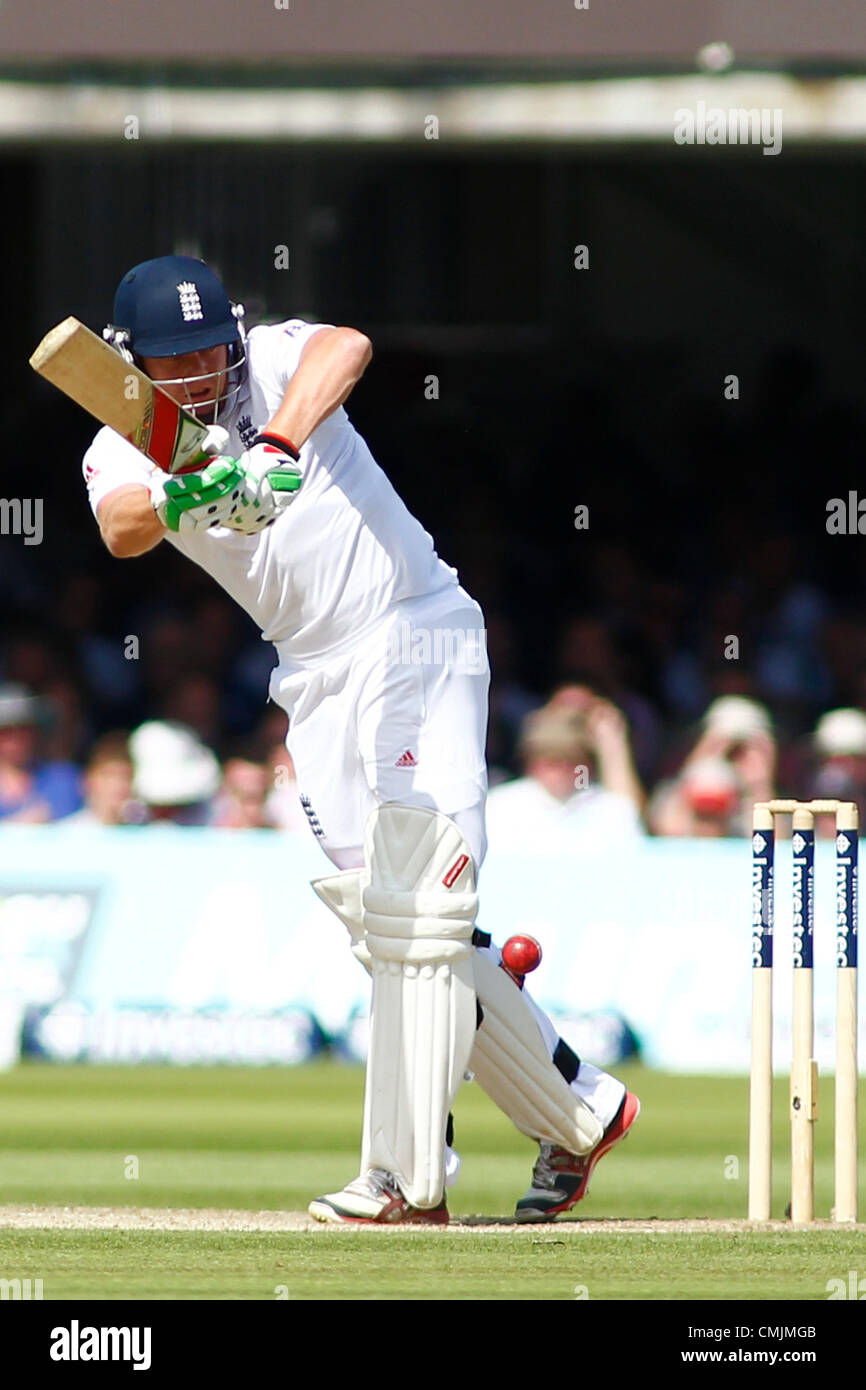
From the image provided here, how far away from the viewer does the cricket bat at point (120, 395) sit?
445 cm

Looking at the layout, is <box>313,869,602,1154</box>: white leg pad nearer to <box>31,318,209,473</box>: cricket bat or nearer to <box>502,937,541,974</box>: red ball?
<box>502,937,541,974</box>: red ball

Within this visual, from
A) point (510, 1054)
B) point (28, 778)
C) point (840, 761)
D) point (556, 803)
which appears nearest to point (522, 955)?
point (510, 1054)

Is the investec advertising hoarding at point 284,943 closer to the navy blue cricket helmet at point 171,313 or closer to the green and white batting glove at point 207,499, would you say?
the navy blue cricket helmet at point 171,313

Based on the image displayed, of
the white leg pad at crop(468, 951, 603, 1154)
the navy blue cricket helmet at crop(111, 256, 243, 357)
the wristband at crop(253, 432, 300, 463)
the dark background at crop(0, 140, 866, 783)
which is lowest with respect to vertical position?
the white leg pad at crop(468, 951, 603, 1154)

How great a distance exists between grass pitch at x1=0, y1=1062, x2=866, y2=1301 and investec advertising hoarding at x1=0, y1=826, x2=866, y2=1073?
183mm

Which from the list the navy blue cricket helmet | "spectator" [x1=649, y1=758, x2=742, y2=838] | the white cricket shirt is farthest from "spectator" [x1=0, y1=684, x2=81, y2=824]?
the navy blue cricket helmet

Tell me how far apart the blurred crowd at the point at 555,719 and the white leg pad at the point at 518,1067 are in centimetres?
373

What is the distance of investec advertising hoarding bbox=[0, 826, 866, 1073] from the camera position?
339 inches

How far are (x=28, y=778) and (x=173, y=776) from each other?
599mm

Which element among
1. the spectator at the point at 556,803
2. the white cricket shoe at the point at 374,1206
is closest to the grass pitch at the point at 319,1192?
the white cricket shoe at the point at 374,1206

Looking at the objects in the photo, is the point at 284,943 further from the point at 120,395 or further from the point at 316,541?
the point at 120,395

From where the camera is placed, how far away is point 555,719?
33.4ft

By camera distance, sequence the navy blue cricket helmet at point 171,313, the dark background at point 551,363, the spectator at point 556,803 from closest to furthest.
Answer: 1. the navy blue cricket helmet at point 171,313
2. the spectator at point 556,803
3. the dark background at point 551,363

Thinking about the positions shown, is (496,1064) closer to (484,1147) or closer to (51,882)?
(484,1147)
